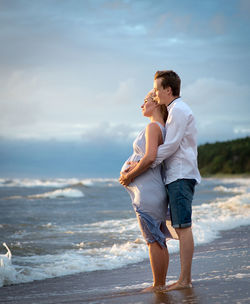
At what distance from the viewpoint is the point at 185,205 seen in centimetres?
349

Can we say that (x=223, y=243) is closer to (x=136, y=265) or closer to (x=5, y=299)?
(x=136, y=265)

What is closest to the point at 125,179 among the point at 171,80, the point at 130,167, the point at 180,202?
the point at 130,167

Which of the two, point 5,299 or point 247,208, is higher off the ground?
point 5,299

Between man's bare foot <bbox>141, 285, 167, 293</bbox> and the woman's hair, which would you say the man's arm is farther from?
man's bare foot <bbox>141, 285, 167, 293</bbox>

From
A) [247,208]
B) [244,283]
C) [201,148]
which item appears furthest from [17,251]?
[201,148]

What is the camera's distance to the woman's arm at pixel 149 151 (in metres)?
3.56

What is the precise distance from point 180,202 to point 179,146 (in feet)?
1.58

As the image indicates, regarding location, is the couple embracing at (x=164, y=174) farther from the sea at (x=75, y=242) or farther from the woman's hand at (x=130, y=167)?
the sea at (x=75, y=242)

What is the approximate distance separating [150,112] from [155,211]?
2.98 feet

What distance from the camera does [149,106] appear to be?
12.6 feet

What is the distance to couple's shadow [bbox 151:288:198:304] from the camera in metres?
3.05

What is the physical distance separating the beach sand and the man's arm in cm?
112

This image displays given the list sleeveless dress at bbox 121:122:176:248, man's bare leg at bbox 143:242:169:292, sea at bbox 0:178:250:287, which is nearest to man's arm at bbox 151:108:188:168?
sleeveless dress at bbox 121:122:176:248

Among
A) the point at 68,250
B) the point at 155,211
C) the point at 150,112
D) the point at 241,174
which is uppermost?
the point at 150,112
